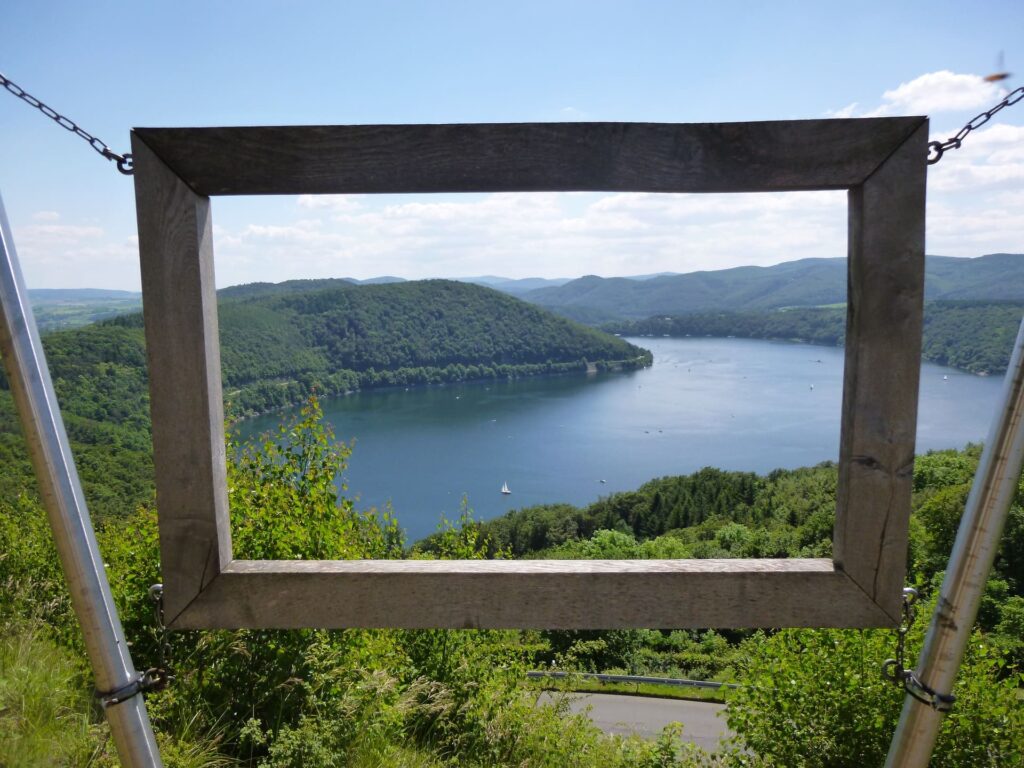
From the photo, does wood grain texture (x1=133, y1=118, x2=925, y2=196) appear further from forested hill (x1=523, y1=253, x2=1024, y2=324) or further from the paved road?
forested hill (x1=523, y1=253, x2=1024, y2=324)

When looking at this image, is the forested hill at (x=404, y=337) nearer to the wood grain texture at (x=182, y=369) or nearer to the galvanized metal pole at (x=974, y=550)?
Result: the wood grain texture at (x=182, y=369)

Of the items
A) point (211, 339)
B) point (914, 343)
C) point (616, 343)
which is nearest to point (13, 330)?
point (211, 339)

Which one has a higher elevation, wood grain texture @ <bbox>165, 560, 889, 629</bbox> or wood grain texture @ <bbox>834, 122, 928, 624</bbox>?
wood grain texture @ <bbox>834, 122, 928, 624</bbox>

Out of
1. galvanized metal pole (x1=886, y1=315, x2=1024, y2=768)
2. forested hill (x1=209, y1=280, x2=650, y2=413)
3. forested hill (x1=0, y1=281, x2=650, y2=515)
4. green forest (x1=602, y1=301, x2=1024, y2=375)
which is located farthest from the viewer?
forested hill (x1=209, y1=280, x2=650, y2=413)

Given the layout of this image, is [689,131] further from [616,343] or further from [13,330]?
[616,343]

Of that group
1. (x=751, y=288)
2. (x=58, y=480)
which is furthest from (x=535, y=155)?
(x=751, y=288)

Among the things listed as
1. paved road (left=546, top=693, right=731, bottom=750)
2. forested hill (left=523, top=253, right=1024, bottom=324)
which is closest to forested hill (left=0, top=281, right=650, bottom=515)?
paved road (left=546, top=693, right=731, bottom=750)

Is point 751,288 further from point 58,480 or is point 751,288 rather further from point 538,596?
point 58,480
